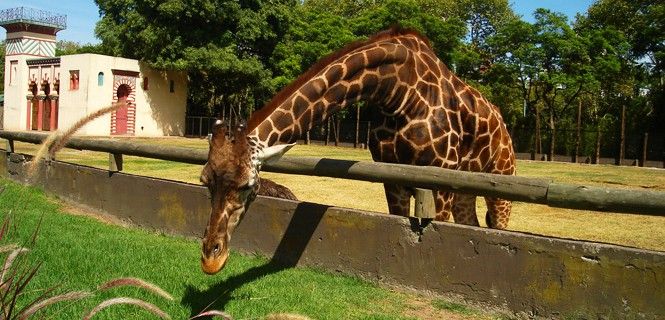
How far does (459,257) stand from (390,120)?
1.32 metres

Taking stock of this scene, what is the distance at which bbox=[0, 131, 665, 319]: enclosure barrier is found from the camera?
4.35 m

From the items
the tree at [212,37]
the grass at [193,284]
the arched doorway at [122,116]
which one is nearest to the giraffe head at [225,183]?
the grass at [193,284]

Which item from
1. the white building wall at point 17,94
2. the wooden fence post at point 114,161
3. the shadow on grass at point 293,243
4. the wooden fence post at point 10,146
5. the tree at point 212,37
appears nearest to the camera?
the shadow on grass at point 293,243

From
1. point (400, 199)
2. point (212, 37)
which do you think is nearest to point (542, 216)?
point (400, 199)

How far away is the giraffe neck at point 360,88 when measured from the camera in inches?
190

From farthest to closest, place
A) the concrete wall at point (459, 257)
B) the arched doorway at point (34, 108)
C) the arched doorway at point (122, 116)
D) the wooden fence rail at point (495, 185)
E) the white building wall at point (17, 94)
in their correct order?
the white building wall at point (17, 94) → the arched doorway at point (34, 108) → the arched doorway at point (122, 116) → the concrete wall at point (459, 257) → the wooden fence rail at point (495, 185)

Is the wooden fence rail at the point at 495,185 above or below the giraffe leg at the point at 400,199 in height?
above

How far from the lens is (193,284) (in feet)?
16.5

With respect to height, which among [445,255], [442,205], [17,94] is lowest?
[445,255]

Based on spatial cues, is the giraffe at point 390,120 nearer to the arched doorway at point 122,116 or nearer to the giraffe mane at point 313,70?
the giraffe mane at point 313,70

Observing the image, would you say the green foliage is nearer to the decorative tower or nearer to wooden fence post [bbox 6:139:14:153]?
wooden fence post [bbox 6:139:14:153]

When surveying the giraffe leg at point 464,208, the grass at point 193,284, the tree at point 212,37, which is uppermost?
the tree at point 212,37

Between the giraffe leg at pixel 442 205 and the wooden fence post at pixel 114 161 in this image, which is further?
the wooden fence post at pixel 114 161

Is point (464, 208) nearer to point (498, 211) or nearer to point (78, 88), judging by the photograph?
point (498, 211)
